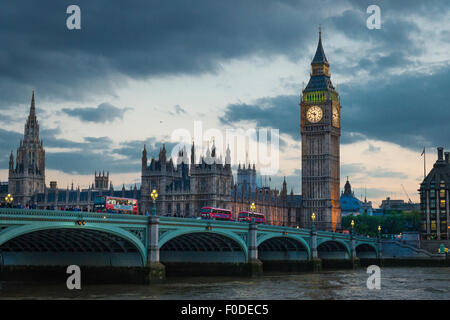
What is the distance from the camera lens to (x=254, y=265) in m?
79.7

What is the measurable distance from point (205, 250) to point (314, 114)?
303 ft

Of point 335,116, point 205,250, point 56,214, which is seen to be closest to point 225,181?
point 335,116

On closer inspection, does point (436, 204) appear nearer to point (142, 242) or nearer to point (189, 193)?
point (189, 193)

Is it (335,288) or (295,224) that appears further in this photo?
(295,224)

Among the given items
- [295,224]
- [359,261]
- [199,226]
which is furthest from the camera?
[295,224]

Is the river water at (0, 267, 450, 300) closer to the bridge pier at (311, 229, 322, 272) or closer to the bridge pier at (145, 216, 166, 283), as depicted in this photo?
the bridge pier at (145, 216, 166, 283)

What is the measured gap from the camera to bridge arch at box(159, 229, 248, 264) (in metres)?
79.1

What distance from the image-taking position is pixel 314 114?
170m

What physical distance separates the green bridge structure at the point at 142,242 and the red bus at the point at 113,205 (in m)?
6.01

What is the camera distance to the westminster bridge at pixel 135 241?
5422 cm
